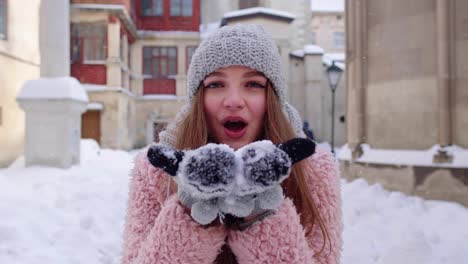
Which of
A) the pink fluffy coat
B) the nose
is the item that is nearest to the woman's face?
the nose

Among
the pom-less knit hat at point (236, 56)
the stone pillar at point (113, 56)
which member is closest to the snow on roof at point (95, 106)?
the stone pillar at point (113, 56)

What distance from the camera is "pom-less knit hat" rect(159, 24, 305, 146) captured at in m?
1.57

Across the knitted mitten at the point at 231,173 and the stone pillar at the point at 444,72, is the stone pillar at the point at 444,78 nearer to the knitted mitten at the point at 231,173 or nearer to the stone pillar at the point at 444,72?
the stone pillar at the point at 444,72

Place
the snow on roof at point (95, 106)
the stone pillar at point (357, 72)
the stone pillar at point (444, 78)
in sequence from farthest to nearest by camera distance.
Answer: the snow on roof at point (95, 106), the stone pillar at point (357, 72), the stone pillar at point (444, 78)

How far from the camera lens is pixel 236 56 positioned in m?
1.56

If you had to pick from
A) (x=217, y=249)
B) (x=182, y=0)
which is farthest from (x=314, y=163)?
(x=182, y=0)

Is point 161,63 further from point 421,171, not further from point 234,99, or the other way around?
point 234,99

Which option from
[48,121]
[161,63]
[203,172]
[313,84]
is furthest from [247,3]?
[203,172]

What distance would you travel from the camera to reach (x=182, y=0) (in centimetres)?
2247

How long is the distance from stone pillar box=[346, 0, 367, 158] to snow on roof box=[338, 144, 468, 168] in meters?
0.27

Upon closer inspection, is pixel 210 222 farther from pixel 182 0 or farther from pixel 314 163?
pixel 182 0

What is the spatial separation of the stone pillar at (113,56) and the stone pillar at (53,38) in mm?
9047

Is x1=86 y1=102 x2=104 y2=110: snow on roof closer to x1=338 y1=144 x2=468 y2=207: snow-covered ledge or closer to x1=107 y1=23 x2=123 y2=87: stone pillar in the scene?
x1=107 y1=23 x2=123 y2=87: stone pillar

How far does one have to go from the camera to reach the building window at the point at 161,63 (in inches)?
851
